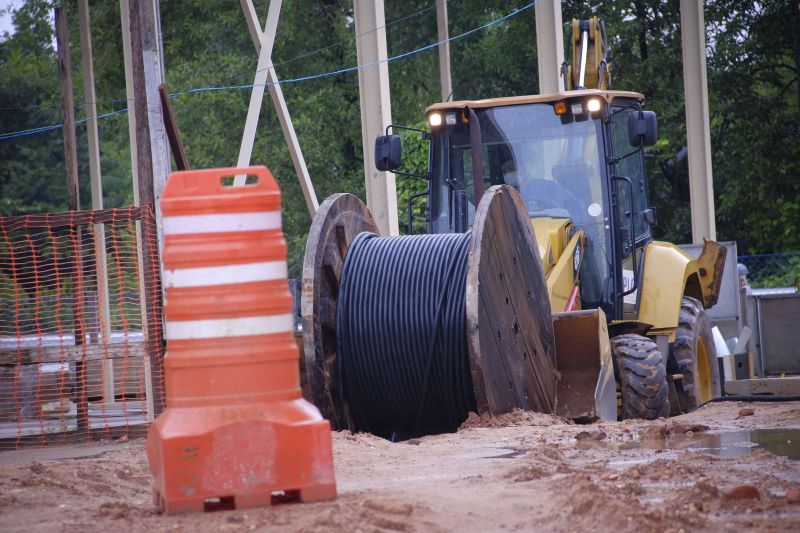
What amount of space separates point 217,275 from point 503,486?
177 cm

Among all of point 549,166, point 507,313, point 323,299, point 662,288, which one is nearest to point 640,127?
point 549,166

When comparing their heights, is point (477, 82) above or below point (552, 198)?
above

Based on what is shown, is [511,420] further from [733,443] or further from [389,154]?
[389,154]

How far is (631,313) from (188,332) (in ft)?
22.4

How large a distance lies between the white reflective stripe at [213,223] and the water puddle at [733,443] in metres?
3.06

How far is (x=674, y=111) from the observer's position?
30.6 meters

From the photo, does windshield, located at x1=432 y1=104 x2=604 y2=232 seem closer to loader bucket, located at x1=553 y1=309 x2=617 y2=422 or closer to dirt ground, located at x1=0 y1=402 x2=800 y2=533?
loader bucket, located at x1=553 y1=309 x2=617 y2=422

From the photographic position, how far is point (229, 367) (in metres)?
5.34

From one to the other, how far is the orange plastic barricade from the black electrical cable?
2.94m

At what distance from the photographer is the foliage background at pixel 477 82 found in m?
30.9

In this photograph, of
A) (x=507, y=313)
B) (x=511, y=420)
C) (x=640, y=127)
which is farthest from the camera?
(x=640, y=127)

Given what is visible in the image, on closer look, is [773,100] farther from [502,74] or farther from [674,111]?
[502,74]

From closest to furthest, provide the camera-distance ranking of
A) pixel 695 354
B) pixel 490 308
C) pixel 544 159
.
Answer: pixel 490 308, pixel 544 159, pixel 695 354

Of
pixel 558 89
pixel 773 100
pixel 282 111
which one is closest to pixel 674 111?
pixel 773 100
